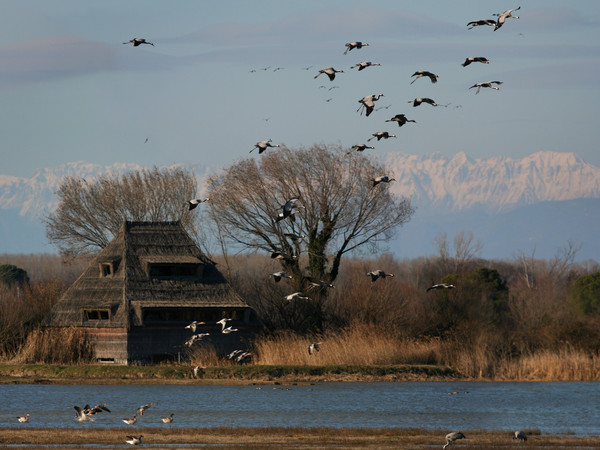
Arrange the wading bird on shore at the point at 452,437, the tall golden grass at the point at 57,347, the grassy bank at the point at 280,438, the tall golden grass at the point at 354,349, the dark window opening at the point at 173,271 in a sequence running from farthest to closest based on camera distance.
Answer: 1. the dark window opening at the point at 173,271
2. the tall golden grass at the point at 57,347
3. the tall golden grass at the point at 354,349
4. the grassy bank at the point at 280,438
5. the wading bird on shore at the point at 452,437

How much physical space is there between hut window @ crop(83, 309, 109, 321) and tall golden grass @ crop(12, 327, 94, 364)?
1356 millimetres

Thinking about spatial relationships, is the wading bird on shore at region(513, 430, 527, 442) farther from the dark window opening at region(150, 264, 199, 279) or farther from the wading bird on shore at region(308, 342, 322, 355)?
the dark window opening at region(150, 264, 199, 279)

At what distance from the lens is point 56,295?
270 feet

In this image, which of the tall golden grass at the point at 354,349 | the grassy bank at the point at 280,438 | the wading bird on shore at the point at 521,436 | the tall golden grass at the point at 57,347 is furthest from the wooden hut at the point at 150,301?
the wading bird on shore at the point at 521,436

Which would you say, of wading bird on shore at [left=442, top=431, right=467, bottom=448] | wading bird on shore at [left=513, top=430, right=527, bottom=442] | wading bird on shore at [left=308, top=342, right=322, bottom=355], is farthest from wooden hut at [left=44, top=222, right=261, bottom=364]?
wading bird on shore at [left=442, top=431, right=467, bottom=448]

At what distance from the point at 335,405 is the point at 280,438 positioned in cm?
1433

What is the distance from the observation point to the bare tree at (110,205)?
337 ft

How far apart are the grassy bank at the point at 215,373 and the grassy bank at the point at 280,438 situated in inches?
982

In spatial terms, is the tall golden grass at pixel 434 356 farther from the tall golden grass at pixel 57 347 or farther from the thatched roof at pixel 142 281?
the tall golden grass at pixel 57 347

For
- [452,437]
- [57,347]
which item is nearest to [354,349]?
[57,347]

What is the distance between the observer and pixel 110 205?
336 feet

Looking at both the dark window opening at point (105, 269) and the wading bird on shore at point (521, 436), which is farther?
the dark window opening at point (105, 269)

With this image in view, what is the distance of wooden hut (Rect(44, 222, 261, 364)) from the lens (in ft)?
236

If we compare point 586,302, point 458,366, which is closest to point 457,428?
point 458,366
